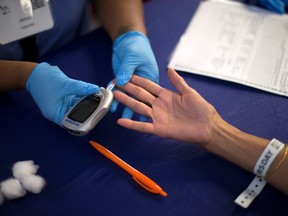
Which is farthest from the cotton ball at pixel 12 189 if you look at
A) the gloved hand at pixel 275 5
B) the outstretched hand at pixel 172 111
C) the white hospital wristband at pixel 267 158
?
the gloved hand at pixel 275 5

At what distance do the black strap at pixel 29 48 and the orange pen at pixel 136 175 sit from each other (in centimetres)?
43

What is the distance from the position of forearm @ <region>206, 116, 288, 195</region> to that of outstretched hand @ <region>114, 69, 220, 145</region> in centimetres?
2

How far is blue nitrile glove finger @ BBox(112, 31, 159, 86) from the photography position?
2.73 ft

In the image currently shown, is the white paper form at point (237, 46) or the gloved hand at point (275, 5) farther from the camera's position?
the gloved hand at point (275, 5)

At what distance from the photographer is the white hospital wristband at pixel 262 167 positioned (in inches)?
26.3

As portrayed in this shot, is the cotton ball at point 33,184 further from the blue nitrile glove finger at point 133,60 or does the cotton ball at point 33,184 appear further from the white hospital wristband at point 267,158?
the white hospital wristband at point 267,158

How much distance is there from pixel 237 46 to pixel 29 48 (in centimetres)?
69

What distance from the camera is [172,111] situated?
78cm

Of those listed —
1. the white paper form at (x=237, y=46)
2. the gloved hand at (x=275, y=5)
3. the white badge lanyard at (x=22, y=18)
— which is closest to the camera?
the white badge lanyard at (x=22, y=18)

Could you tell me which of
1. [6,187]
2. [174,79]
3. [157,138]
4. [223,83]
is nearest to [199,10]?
[223,83]

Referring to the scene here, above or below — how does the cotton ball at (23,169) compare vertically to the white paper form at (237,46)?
below

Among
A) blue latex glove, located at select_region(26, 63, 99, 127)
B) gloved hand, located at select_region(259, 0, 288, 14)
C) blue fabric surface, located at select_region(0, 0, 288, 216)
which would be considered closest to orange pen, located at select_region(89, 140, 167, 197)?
blue fabric surface, located at select_region(0, 0, 288, 216)

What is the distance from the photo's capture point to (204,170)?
723 mm

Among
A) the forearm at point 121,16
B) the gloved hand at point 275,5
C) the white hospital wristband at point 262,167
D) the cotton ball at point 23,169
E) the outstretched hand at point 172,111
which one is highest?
the forearm at point 121,16
